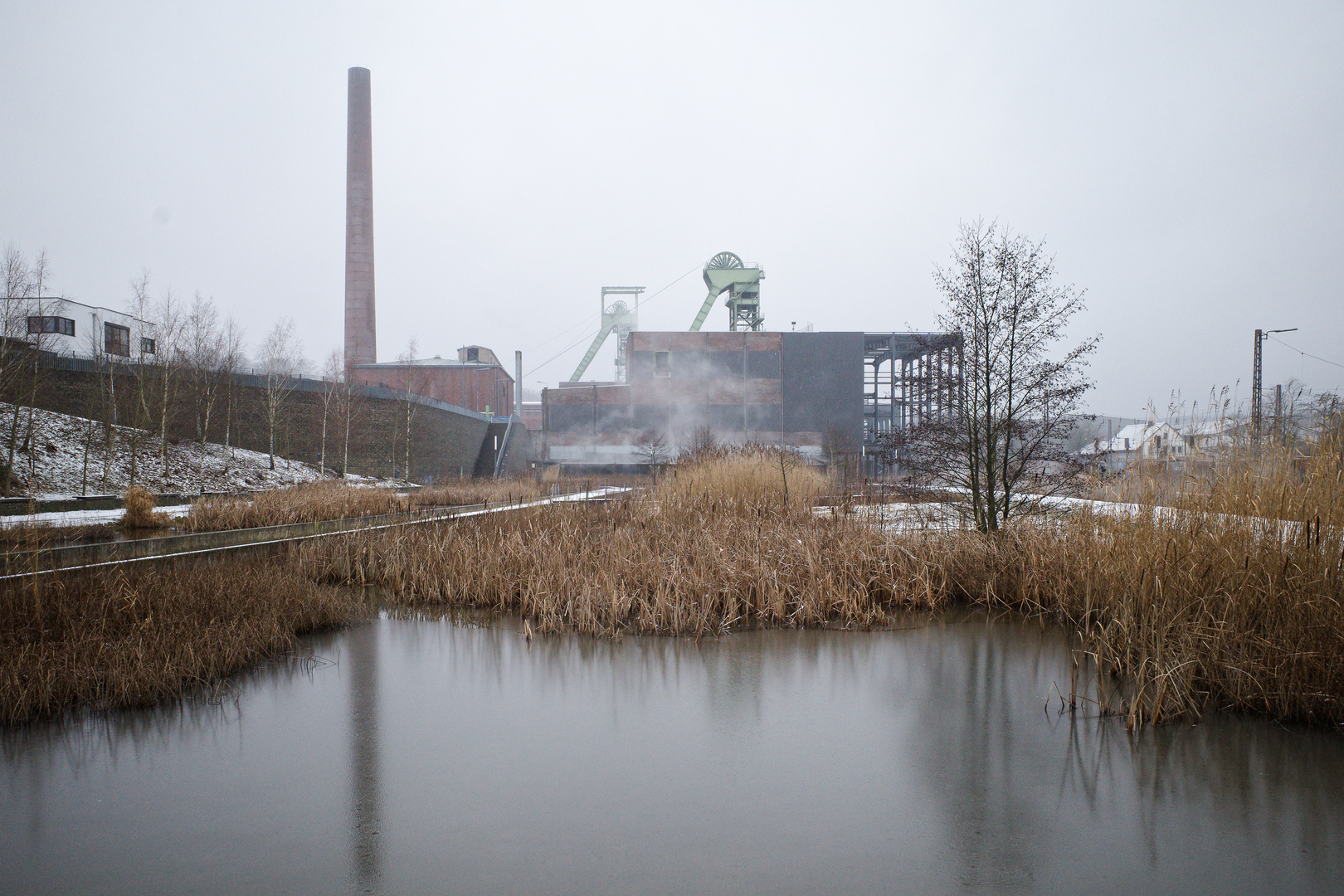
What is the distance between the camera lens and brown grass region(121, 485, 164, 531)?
10.1 m

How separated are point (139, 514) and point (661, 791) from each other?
1036 cm

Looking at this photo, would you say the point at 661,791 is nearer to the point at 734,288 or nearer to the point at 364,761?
the point at 364,761

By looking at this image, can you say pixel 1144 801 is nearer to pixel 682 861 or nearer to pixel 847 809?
pixel 847 809

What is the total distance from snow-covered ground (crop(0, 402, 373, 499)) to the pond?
14171mm

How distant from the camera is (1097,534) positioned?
18.2ft

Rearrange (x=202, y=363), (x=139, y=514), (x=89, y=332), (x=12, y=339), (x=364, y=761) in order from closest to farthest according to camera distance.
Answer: (x=364, y=761) → (x=139, y=514) → (x=12, y=339) → (x=202, y=363) → (x=89, y=332)

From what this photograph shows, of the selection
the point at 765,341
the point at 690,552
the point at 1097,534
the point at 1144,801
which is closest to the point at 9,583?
the point at 690,552

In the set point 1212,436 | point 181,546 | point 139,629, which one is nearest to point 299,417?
point 181,546

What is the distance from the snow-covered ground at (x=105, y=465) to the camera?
15555 millimetres

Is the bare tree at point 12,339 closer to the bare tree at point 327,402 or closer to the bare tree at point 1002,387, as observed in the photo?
the bare tree at point 327,402

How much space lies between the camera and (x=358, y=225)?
32.4 meters

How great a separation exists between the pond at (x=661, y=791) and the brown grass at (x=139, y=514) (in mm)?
7278

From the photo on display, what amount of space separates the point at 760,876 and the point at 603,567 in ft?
14.3

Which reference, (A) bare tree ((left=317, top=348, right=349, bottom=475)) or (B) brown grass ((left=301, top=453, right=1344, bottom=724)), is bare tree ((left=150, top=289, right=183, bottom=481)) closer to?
(A) bare tree ((left=317, top=348, right=349, bottom=475))
